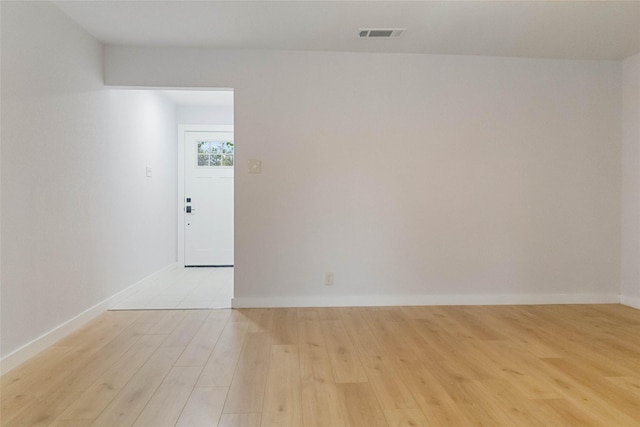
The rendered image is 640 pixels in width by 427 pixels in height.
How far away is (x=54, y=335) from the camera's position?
8.33ft

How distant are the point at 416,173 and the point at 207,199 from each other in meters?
3.38

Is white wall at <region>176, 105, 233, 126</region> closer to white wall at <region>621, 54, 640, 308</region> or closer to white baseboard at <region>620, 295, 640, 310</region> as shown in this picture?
white wall at <region>621, 54, 640, 308</region>

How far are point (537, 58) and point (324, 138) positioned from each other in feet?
7.54

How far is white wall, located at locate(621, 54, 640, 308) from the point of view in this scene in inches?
137

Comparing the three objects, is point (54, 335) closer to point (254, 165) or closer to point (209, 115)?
point (254, 165)

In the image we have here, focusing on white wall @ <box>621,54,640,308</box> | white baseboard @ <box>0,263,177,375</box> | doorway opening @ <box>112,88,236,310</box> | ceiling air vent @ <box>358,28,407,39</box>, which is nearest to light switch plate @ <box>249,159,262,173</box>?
ceiling air vent @ <box>358,28,407,39</box>

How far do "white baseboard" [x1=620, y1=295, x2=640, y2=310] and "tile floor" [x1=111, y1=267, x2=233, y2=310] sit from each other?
3986 millimetres

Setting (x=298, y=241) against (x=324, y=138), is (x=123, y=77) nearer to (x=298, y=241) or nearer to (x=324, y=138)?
(x=324, y=138)

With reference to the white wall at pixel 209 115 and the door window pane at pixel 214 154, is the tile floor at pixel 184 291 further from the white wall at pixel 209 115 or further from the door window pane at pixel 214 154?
the white wall at pixel 209 115

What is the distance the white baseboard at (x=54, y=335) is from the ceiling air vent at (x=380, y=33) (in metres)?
3.32

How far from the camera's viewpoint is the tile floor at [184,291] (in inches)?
136

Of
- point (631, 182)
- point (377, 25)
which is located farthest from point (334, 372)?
point (631, 182)

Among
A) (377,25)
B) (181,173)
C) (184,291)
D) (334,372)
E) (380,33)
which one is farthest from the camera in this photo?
(181,173)

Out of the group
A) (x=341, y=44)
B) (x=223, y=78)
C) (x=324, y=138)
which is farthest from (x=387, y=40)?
(x=223, y=78)
